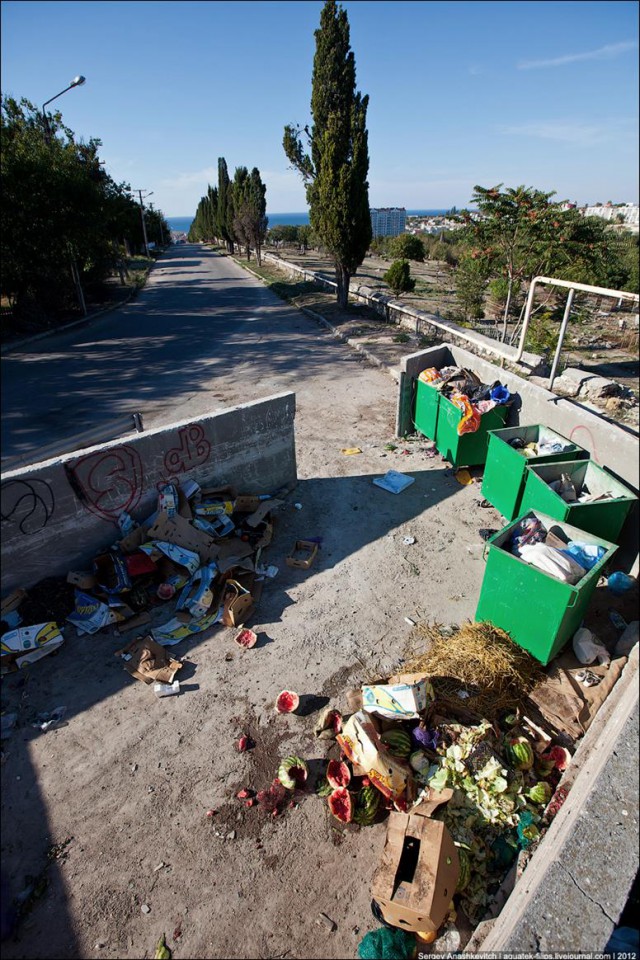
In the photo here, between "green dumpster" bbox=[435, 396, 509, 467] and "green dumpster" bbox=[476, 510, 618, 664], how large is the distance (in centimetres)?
305

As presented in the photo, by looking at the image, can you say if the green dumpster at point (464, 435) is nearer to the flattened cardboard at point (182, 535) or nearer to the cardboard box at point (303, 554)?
the cardboard box at point (303, 554)

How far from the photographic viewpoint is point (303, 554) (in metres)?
5.96

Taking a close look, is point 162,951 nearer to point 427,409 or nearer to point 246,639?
point 246,639

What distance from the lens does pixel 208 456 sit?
6.19 m

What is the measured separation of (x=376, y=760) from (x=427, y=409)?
608 cm

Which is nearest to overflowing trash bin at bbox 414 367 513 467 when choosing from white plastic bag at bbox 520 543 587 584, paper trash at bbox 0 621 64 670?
white plastic bag at bbox 520 543 587 584

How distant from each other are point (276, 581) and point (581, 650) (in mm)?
3198

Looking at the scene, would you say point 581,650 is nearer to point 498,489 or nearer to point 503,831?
point 503,831

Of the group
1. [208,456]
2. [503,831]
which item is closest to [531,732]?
[503,831]

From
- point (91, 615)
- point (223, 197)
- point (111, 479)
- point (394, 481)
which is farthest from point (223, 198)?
point (91, 615)

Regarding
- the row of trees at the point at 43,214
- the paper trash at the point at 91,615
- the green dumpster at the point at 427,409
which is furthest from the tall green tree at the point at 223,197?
the paper trash at the point at 91,615

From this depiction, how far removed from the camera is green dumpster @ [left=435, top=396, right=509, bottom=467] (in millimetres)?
7422

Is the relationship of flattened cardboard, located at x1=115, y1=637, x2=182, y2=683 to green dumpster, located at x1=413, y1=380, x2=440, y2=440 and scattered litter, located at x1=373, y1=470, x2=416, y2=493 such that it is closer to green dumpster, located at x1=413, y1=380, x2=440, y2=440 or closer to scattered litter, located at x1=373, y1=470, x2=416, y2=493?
scattered litter, located at x1=373, y1=470, x2=416, y2=493

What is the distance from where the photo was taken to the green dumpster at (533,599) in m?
3.97
